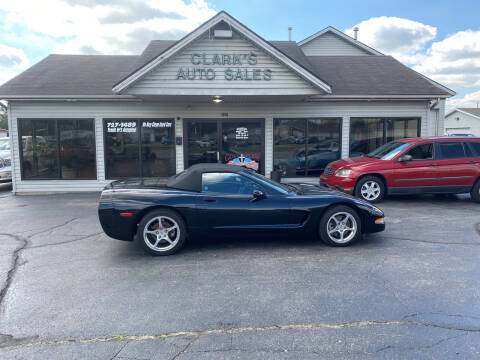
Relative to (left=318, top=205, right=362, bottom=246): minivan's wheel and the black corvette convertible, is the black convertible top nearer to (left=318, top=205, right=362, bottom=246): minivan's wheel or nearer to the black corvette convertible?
the black corvette convertible

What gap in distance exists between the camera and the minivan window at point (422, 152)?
905 cm

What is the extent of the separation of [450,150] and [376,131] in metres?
3.11

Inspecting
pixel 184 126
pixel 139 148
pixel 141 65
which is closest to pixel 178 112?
pixel 184 126

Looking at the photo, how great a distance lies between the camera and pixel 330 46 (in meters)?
18.6

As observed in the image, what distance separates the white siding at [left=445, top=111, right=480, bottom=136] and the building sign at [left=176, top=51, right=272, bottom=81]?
41586 millimetres

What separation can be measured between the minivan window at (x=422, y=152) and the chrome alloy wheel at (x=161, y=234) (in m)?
6.69

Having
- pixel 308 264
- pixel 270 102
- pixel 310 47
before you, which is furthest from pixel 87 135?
pixel 310 47

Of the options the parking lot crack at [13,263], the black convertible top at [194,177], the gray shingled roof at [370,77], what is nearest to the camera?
the parking lot crack at [13,263]

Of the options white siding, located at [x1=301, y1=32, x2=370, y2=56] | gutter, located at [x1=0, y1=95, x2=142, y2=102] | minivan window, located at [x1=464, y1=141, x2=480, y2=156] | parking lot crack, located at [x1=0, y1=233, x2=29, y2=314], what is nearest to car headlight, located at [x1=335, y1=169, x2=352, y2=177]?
minivan window, located at [x1=464, y1=141, x2=480, y2=156]

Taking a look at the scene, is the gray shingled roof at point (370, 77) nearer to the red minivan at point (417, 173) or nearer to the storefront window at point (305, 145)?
the storefront window at point (305, 145)

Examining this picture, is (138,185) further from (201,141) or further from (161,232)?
(201,141)

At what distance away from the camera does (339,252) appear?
530 cm

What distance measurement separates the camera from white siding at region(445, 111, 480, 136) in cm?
4206

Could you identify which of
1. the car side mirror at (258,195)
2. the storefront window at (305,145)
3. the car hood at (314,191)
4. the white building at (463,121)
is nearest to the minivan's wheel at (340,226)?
the car hood at (314,191)
